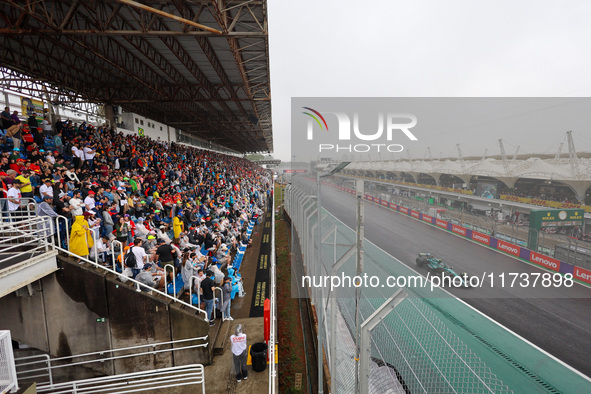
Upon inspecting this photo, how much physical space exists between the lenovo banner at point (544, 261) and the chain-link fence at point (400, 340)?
9.29 metres

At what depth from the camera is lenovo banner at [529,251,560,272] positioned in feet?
56.9

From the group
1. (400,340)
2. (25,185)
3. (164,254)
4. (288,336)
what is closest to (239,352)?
(288,336)

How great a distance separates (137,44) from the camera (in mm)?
11641

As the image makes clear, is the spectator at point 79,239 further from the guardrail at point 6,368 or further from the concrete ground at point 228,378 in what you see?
the concrete ground at point 228,378

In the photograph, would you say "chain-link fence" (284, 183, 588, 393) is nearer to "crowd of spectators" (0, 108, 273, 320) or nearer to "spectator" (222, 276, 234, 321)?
"spectator" (222, 276, 234, 321)

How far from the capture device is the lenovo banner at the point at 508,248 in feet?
66.3

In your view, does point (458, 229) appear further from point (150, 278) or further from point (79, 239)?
point (79, 239)

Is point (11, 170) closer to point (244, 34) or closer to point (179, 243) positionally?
point (179, 243)

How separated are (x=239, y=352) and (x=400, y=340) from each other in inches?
153

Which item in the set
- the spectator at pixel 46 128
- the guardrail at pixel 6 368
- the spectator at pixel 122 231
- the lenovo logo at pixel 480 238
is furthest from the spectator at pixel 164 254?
the lenovo logo at pixel 480 238

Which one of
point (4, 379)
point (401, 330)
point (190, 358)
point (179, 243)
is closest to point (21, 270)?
point (4, 379)

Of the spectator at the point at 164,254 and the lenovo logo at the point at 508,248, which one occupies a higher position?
the spectator at the point at 164,254

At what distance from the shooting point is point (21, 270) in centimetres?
519

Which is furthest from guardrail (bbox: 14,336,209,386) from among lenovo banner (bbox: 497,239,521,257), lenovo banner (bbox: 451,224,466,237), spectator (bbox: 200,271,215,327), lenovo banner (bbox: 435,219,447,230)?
lenovo banner (bbox: 435,219,447,230)
